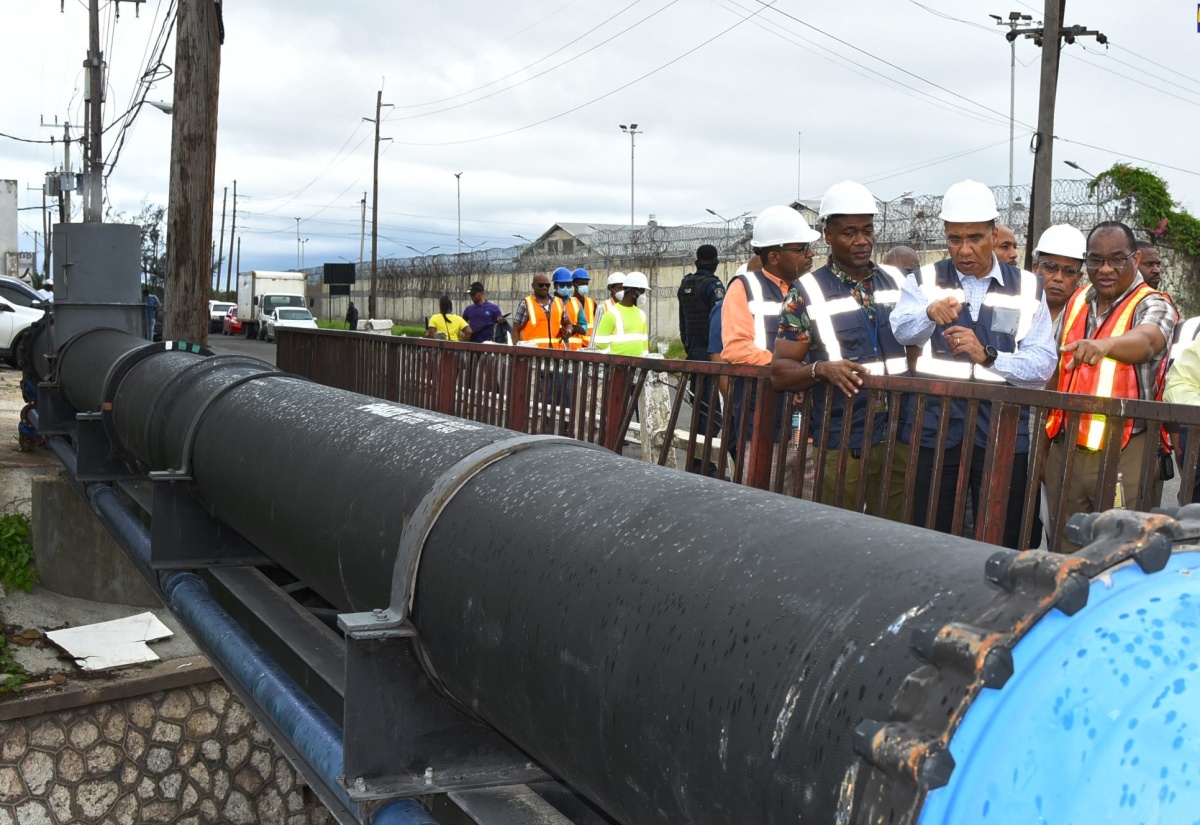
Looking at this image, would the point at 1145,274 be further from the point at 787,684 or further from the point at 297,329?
the point at 297,329

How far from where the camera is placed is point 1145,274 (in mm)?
6574

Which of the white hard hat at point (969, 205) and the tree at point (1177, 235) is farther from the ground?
the tree at point (1177, 235)

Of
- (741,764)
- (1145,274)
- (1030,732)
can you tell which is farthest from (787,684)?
(1145,274)

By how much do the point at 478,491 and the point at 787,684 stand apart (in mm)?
1067

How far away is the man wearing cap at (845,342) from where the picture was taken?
179 inches

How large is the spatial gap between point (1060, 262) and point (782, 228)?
168cm

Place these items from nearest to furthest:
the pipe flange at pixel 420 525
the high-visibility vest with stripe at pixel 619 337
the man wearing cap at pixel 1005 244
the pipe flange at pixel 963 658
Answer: the pipe flange at pixel 963 658 < the pipe flange at pixel 420 525 < the man wearing cap at pixel 1005 244 < the high-visibility vest with stripe at pixel 619 337

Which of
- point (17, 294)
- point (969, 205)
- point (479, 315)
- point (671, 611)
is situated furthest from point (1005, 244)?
point (17, 294)

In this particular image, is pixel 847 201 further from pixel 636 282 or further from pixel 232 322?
pixel 232 322

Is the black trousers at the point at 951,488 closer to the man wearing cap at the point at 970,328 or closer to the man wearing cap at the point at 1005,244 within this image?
the man wearing cap at the point at 970,328

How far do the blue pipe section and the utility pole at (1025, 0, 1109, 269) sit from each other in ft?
47.8

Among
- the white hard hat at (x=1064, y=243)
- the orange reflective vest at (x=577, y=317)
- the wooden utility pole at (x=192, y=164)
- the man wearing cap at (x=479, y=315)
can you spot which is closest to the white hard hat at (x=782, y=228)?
the white hard hat at (x=1064, y=243)

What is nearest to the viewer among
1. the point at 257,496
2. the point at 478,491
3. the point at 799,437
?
the point at 478,491

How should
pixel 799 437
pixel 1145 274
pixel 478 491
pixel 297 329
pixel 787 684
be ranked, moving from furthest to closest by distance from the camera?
pixel 297 329 → pixel 1145 274 → pixel 799 437 → pixel 478 491 → pixel 787 684
